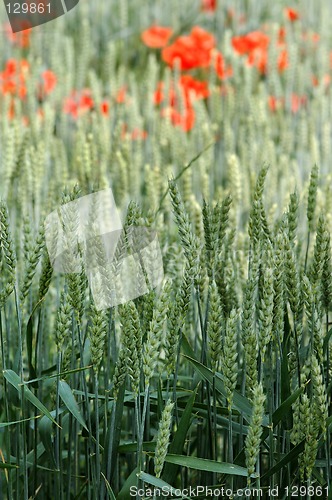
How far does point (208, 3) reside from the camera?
332 centimetres

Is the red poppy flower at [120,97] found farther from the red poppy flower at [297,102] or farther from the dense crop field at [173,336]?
the red poppy flower at [297,102]

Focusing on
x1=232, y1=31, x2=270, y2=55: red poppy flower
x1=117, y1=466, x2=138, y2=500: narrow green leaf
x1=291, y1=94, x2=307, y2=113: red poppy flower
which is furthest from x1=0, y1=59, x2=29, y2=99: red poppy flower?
x1=117, y1=466, x2=138, y2=500: narrow green leaf

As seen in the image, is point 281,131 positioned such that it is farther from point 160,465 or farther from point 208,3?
point 160,465

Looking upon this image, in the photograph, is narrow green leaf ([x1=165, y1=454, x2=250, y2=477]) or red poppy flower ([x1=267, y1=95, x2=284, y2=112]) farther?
red poppy flower ([x1=267, y1=95, x2=284, y2=112])

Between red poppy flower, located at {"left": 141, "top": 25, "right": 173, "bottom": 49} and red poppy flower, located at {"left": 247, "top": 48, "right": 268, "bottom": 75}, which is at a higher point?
red poppy flower, located at {"left": 141, "top": 25, "right": 173, "bottom": 49}

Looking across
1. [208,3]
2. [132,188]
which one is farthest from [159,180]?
[208,3]

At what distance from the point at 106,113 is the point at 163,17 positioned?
1670mm

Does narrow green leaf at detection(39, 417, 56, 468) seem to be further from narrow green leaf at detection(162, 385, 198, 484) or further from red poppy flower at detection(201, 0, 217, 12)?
red poppy flower at detection(201, 0, 217, 12)

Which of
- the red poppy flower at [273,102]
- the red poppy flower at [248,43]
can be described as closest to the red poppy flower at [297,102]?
the red poppy flower at [273,102]

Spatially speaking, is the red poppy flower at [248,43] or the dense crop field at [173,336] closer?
the dense crop field at [173,336]

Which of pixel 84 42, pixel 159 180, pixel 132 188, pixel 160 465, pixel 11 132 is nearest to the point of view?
pixel 160 465

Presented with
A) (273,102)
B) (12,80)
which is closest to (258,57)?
(273,102)

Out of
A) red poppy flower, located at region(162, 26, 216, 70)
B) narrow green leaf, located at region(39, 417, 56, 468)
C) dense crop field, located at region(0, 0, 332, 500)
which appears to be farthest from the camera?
red poppy flower, located at region(162, 26, 216, 70)

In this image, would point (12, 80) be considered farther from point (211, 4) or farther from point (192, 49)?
point (211, 4)
